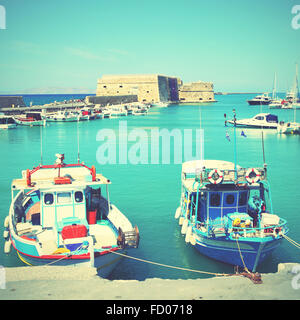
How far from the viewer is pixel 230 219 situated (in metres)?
12.5

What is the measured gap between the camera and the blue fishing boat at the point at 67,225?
1070 cm

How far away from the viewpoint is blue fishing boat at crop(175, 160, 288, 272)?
1167 cm

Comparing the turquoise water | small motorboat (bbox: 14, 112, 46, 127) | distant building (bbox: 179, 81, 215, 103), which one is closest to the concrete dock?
the turquoise water

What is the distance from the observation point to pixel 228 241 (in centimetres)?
1184

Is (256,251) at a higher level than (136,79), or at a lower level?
lower

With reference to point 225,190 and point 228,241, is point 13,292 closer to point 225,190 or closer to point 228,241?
point 228,241

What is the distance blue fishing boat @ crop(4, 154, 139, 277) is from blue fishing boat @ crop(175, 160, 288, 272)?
2.48 m

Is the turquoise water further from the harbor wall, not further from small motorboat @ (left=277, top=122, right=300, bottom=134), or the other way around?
the harbor wall

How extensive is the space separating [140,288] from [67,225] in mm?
5662

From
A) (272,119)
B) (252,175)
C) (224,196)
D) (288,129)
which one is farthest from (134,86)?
(252,175)

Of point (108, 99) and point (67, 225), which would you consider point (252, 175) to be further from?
point (108, 99)
